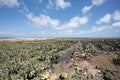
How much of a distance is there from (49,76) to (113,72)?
539 centimetres

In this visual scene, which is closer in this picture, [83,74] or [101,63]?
[83,74]

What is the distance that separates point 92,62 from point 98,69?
5.99ft

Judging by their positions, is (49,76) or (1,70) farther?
(1,70)

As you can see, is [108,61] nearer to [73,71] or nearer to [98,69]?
[98,69]

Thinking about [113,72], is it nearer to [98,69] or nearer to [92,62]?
[98,69]

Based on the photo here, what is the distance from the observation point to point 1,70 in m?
17.8

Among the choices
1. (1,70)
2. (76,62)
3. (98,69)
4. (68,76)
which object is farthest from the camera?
(1,70)

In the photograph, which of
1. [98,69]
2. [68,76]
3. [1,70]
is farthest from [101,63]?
[1,70]

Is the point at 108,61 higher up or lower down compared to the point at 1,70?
higher up

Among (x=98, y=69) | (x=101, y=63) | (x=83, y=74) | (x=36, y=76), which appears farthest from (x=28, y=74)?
(x=101, y=63)

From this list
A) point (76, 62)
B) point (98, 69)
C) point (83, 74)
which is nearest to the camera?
point (83, 74)

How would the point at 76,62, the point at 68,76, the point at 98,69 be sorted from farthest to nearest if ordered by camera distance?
the point at 76,62 < the point at 98,69 < the point at 68,76

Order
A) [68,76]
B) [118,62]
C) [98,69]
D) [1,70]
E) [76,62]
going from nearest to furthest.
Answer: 1. [68,76]
2. [98,69]
3. [76,62]
4. [118,62]
5. [1,70]

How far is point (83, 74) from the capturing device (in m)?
12.7
